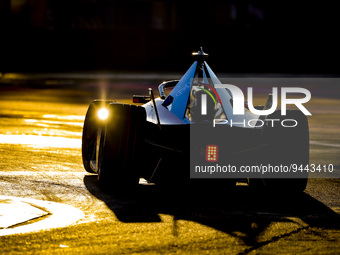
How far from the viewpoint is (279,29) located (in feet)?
151

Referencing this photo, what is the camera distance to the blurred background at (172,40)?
138 ft

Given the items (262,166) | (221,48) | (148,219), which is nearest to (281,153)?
(262,166)

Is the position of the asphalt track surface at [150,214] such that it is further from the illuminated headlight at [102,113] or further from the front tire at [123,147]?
the illuminated headlight at [102,113]

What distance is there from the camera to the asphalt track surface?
6.35 meters

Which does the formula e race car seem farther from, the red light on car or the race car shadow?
the race car shadow

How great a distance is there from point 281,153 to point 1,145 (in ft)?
17.0

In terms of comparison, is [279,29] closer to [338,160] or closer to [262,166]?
[338,160]

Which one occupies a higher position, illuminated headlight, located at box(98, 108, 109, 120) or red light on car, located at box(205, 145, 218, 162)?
illuminated headlight, located at box(98, 108, 109, 120)

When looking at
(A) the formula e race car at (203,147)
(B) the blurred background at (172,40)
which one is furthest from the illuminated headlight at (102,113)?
(B) the blurred background at (172,40)

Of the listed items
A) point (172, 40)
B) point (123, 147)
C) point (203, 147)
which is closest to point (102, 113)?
point (123, 147)

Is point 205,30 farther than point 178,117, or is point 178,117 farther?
point 205,30

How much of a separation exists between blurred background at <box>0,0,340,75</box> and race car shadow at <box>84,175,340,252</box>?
30.6 m

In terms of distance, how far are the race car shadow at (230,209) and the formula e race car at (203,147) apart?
0.17 meters

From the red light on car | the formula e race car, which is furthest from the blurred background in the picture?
the red light on car
